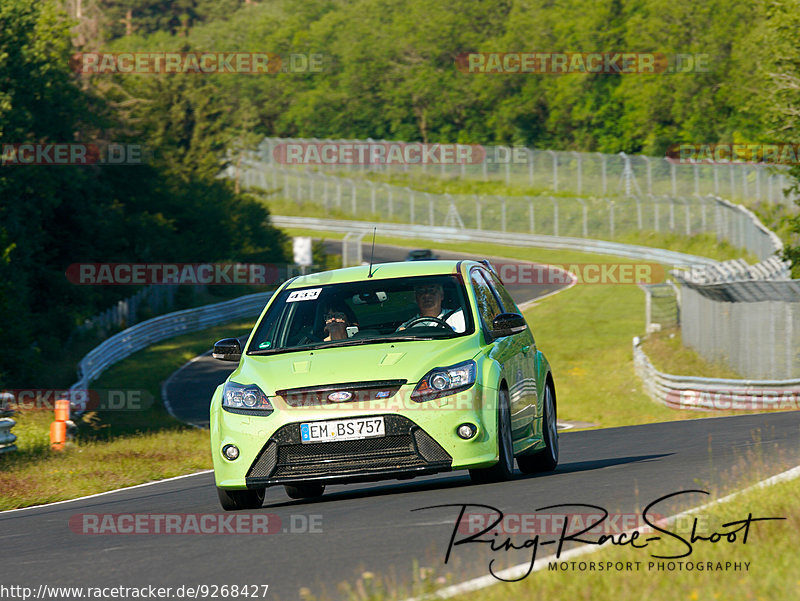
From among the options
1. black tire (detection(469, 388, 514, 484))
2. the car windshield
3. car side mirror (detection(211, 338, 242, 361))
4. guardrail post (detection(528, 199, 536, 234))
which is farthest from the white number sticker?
guardrail post (detection(528, 199, 536, 234))

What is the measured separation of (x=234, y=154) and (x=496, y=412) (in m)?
80.5

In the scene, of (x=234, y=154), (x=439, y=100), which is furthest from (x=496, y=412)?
(x=439, y=100)

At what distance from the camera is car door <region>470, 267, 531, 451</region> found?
10.2 meters

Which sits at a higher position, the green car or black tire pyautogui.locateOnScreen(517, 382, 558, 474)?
the green car

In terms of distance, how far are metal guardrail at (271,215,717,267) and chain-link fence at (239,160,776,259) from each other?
41.3 inches

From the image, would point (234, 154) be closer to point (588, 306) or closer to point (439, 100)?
point (439, 100)

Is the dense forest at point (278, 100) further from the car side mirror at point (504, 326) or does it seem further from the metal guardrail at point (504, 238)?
the car side mirror at point (504, 326)

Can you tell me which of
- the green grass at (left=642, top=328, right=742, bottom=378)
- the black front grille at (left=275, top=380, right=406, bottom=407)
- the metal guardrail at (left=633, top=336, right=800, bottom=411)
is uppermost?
the black front grille at (left=275, top=380, right=406, bottom=407)

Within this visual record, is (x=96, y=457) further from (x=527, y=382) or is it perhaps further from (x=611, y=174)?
(x=611, y=174)

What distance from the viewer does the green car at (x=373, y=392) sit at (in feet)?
30.6

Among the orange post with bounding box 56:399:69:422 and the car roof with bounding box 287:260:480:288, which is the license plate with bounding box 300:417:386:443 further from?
the orange post with bounding box 56:399:69:422

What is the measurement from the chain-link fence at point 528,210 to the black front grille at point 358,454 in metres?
43.4

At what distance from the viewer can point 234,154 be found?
88.6m

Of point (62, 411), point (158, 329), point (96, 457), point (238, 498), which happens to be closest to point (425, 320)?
point (238, 498)
